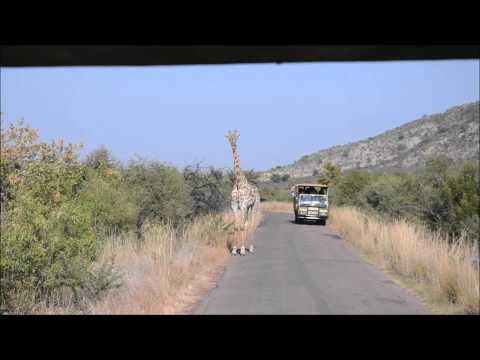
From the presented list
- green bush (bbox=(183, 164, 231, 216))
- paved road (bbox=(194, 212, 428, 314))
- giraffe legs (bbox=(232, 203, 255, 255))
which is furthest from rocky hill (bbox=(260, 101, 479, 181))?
paved road (bbox=(194, 212, 428, 314))

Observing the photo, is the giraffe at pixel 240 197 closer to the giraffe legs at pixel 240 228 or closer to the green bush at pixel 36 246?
the giraffe legs at pixel 240 228

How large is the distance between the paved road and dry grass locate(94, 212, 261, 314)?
42 cm

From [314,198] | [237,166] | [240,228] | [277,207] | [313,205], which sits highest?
[237,166]

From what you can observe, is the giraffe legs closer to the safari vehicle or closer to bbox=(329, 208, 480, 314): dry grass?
bbox=(329, 208, 480, 314): dry grass

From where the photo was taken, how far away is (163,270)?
10992mm

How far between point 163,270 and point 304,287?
270cm

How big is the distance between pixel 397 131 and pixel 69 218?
8081 centimetres

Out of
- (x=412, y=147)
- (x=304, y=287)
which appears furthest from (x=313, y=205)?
(x=412, y=147)

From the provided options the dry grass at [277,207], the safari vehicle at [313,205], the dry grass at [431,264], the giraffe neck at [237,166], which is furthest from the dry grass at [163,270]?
the dry grass at [277,207]

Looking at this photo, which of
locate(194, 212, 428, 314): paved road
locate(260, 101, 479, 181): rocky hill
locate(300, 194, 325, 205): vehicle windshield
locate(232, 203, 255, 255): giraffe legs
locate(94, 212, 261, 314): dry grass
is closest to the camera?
locate(94, 212, 261, 314): dry grass

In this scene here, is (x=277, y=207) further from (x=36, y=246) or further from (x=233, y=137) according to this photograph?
(x=36, y=246)

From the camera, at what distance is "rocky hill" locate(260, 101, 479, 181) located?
52688mm

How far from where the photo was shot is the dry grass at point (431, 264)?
9562 mm
